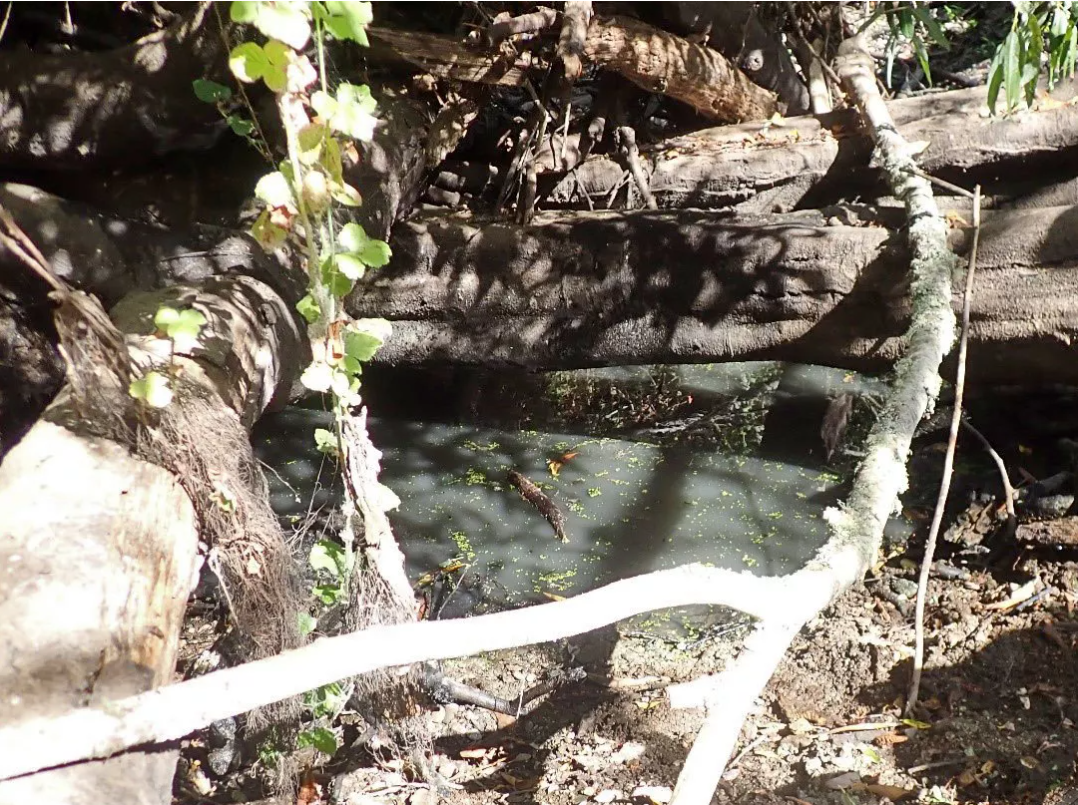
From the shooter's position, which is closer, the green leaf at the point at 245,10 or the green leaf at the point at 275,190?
the green leaf at the point at 245,10

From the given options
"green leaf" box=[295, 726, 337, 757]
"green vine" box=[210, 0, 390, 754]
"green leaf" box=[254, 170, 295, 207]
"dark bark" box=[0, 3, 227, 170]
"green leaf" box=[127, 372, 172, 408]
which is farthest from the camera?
"dark bark" box=[0, 3, 227, 170]

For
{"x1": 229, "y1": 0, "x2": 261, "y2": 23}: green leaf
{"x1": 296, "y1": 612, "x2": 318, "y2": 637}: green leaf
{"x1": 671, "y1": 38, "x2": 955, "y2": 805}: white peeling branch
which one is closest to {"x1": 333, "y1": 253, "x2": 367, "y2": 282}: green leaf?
{"x1": 229, "y1": 0, "x2": 261, "y2": 23}: green leaf

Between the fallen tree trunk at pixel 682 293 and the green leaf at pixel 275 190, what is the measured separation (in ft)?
8.03

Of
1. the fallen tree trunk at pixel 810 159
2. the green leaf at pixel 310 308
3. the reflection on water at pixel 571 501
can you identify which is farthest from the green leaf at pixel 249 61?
the fallen tree trunk at pixel 810 159

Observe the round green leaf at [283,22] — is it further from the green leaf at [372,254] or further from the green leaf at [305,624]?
the green leaf at [305,624]

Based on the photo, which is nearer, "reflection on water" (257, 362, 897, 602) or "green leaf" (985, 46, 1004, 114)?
"green leaf" (985, 46, 1004, 114)

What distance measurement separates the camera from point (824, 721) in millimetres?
2676

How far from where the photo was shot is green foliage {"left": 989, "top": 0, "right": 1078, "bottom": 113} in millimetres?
3080

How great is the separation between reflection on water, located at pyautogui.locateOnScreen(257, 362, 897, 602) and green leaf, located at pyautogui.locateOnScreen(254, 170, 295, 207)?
1.99 meters

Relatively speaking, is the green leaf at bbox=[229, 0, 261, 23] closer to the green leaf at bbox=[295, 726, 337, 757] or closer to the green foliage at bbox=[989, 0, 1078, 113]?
the green leaf at bbox=[295, 726, 337, 757]

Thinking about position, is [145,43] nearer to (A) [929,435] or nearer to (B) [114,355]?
(B) [114,355]

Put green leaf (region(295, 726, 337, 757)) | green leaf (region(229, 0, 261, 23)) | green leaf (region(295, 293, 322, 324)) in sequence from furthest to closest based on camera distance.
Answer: green leaf (region(295, 726, 337, 757))
green leaf (region(295, 293, 322, 324))
green leaf (region(229, 0, 261, 23))

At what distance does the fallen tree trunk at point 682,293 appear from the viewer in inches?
142

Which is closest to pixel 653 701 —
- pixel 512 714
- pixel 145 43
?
pixel 512 714
